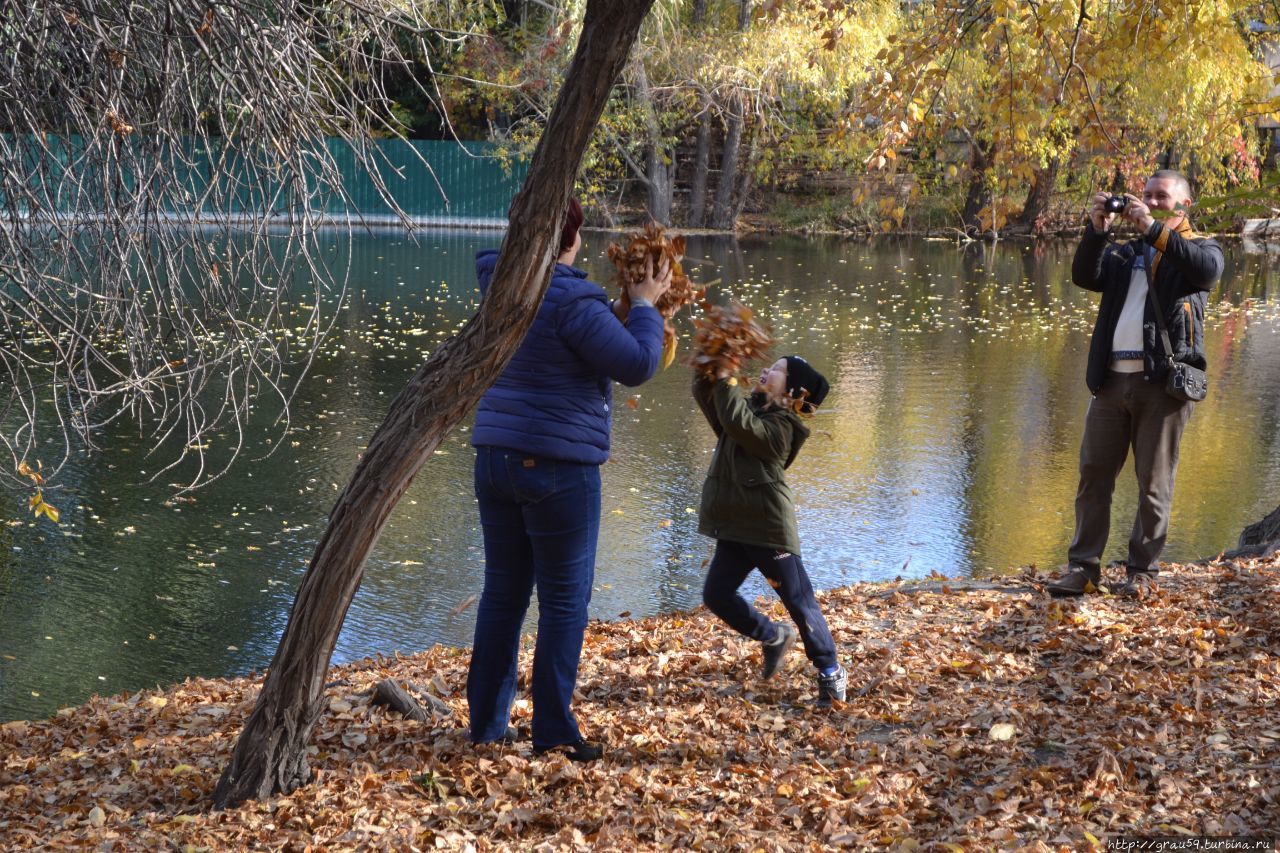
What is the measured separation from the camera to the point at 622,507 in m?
8.95

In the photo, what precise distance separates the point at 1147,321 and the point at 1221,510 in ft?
12.1

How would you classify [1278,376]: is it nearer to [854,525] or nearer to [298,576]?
[854,525]

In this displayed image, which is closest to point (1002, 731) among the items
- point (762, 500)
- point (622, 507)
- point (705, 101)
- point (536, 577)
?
point (762, 500)

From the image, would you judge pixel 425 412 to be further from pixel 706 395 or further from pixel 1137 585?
pixel 1137 585

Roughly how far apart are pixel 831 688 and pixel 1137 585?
208cm

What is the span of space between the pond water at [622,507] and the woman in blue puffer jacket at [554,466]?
69 cm

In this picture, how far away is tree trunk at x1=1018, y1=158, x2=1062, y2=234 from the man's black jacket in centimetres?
2840

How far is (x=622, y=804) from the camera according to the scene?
3.93m

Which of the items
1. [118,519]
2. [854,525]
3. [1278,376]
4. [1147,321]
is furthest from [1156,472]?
[1278,376]

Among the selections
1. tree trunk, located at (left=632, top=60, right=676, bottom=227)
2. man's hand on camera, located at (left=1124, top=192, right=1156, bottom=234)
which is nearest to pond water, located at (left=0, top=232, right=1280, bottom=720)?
man's hand on camera, located at (left=1124, top=192, right=1156, bottom=234)

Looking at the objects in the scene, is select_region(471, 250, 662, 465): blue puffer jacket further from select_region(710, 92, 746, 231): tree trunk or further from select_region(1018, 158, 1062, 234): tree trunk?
select_region(710, 92, 746, 231): tree trunk

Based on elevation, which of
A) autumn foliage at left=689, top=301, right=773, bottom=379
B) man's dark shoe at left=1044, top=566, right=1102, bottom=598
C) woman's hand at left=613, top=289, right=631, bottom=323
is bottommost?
man's dark shoe at left=1044, top=566, right=1102, bottom=598

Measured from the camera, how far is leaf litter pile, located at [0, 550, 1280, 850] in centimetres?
374

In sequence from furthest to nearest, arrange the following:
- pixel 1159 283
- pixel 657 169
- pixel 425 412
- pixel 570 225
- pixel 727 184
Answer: pixel 727 184, pixel 657 169, pixel 1159 283, pixel 570 225, pixel 425 412
